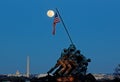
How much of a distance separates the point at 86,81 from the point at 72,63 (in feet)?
38.7

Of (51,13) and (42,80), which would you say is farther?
(42,80)

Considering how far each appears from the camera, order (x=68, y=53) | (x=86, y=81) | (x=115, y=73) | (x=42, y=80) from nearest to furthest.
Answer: (x=68, y=53) < (x=42, y=80) < (x=86, y=81) < (x=115, y=73)

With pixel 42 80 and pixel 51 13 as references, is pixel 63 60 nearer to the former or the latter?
pixel 51 13

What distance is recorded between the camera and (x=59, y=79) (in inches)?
1147

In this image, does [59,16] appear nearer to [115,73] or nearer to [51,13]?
[51,13]

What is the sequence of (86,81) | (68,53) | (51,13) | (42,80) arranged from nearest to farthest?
(51,13) < (68,53) < (42,80) < (86,81)

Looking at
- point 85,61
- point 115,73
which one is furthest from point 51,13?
point 115,73

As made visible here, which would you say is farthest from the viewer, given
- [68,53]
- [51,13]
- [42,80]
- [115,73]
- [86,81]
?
[115,73]

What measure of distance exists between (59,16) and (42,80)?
515 cm

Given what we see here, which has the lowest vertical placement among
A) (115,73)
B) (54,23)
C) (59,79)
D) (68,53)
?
(59,79)

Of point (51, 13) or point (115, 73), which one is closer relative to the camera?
point (51, 13)

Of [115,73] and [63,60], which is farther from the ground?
[115,73]

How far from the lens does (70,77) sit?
95.4ft

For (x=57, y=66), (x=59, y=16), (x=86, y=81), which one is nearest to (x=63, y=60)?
(x=57, y=66)
